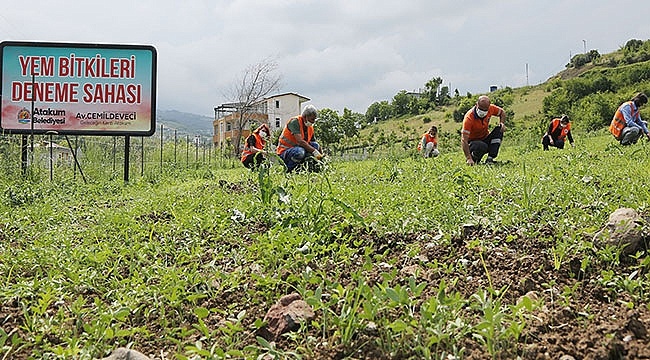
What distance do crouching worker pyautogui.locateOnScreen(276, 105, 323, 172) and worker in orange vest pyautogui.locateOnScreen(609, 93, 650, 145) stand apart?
23.3 feet

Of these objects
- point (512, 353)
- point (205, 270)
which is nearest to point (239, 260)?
point (205, 270)

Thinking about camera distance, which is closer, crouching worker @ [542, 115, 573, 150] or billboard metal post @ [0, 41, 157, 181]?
billboard metal post @ [0, 41, 157, 181]

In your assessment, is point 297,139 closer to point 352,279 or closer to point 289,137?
point 289,137

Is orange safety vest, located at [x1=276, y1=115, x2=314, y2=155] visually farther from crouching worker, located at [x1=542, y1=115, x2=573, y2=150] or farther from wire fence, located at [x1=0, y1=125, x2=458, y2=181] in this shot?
crouching worker, located at [x1=542, y1=115, x2=573, y2=150]

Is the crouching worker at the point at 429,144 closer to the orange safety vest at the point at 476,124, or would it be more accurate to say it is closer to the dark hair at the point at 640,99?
the dark hair at the point at 640,99

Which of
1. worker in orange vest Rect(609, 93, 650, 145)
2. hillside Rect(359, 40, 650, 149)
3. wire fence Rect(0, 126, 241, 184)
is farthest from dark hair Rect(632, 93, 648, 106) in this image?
hillside Rect(359, 40, 650, 149)

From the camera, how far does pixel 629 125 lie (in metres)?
11.1

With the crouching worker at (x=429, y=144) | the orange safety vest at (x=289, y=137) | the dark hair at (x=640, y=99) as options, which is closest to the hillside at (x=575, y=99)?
the crouching worker at (x=429, y=144)

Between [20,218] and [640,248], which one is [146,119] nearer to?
[20,218]

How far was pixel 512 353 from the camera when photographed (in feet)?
5.43

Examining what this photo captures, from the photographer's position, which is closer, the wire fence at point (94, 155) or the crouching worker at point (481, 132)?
the crouching worker at point (481, 132)

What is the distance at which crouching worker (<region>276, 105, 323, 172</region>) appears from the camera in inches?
321

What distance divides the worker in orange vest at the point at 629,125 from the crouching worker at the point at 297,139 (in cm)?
710

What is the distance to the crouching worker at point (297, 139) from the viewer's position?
8.15m
